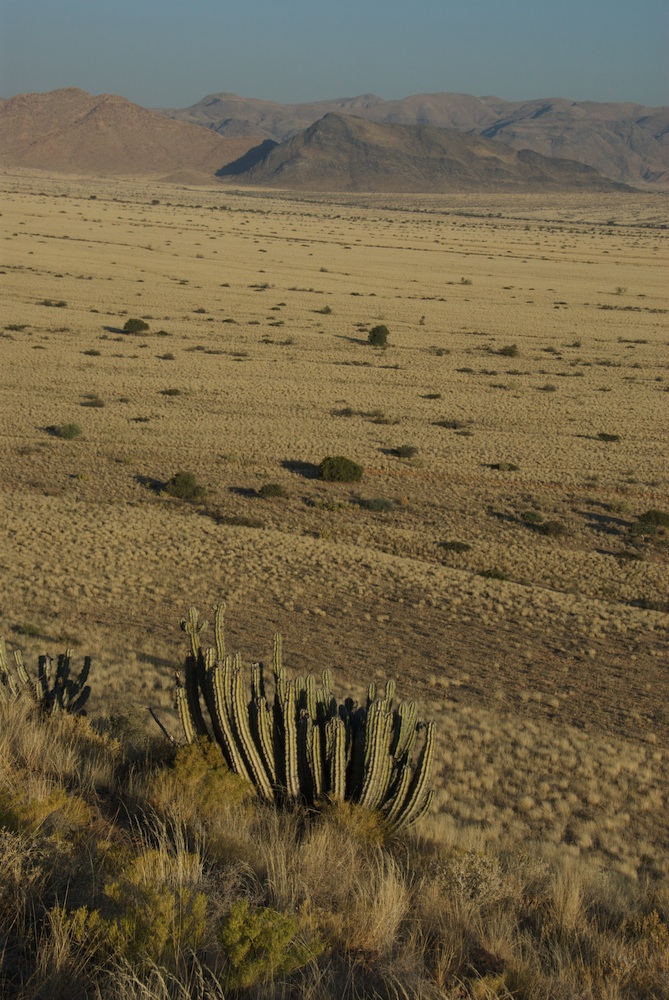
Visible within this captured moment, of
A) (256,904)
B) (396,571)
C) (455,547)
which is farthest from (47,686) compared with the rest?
(455,547)

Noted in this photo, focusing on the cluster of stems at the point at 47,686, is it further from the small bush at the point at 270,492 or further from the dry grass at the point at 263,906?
the small bush at the point at 270,492

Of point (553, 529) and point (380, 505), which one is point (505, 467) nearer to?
point (553, 529)

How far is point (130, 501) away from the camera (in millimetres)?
22562

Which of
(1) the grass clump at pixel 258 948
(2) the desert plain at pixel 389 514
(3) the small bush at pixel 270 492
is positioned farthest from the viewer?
(3) the small bush at pixel 270 492

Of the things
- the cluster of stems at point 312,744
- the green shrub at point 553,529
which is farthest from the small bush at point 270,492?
the cluster of stems at point 312,744

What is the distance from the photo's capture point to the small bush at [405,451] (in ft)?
90.8

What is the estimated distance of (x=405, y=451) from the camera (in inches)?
1095

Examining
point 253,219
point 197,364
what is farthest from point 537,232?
point 197,364

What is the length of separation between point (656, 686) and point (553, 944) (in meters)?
10.2

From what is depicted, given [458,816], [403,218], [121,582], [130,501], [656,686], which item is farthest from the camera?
[403,218]

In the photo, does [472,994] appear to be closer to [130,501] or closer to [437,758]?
[437,758]

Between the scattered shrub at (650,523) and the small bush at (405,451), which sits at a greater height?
the small bush at (405,451)

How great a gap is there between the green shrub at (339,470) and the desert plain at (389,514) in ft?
0.70

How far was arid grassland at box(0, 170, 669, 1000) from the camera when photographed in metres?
4.98
